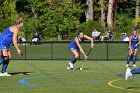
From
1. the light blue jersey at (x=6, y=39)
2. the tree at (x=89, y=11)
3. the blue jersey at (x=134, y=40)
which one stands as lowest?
the tree at (x=89, y=11)

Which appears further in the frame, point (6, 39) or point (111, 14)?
point (111, 14)

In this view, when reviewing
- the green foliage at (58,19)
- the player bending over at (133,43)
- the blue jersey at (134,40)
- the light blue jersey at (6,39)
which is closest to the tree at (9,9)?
the green foliage at (58,19)

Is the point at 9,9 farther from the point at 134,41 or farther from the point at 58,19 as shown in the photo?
the point at 134,41

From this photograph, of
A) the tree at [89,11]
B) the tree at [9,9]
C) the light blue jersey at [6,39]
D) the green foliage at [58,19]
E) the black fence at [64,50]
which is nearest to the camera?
the light blue jersey at [6,39]

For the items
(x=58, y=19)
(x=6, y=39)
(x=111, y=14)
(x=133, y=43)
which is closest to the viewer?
(x=6, y=39)

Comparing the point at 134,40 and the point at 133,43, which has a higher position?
the point at 134,40

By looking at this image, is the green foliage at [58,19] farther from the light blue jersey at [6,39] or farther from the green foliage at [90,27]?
the light blue jersey at [6,39]

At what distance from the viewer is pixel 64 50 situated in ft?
125

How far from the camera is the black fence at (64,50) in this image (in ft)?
119

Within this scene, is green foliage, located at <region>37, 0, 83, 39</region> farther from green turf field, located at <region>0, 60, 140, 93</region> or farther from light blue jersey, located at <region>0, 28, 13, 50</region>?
light blue jersey, located at <region>0, 28, 13, 50</region>

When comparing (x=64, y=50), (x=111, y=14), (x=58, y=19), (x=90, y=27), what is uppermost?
(x=58, y=19)

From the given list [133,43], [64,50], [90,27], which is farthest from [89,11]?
[133,43]

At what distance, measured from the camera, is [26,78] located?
19859 mm

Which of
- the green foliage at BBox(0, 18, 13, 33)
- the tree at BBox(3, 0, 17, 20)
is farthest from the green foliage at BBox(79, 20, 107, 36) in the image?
the tree at BBox(3, 0, 17, 20)
